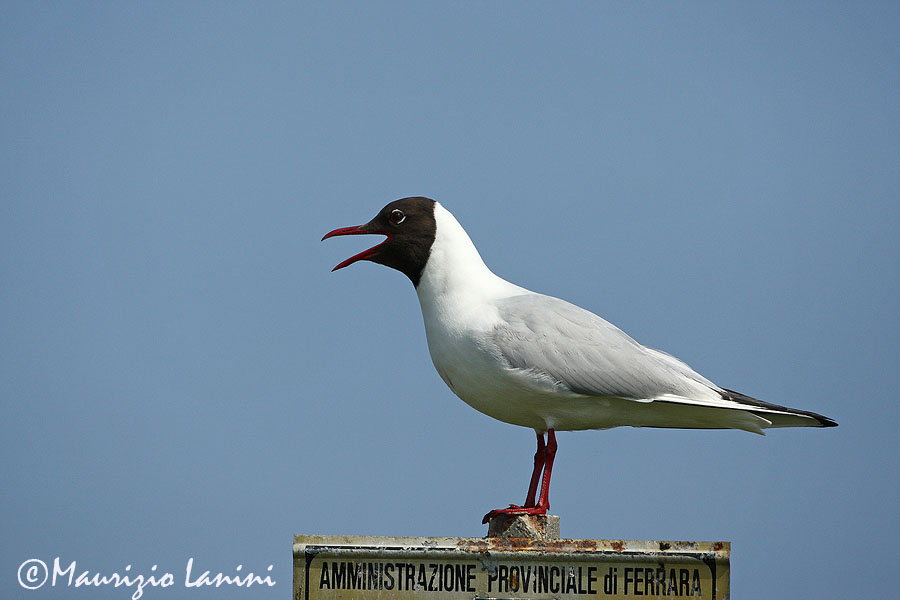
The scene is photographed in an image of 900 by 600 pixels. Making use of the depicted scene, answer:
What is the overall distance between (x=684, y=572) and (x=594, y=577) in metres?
0.39

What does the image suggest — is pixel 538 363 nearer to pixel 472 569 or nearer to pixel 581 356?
pixel 581 356

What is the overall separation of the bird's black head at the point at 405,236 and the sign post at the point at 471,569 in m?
2.03

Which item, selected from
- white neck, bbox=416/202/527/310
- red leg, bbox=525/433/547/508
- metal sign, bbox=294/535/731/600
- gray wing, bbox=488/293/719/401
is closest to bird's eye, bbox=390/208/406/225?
white neck, bbox=416/202/527/310

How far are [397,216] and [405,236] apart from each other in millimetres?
140

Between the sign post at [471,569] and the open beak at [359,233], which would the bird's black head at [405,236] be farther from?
the sign post at [471,569]

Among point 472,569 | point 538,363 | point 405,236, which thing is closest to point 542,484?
point 538,363

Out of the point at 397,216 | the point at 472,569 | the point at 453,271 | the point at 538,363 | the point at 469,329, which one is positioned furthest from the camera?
the point at 397,216

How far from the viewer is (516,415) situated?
5.46 m

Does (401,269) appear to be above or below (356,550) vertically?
above

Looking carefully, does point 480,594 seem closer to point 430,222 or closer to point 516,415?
point 516,415

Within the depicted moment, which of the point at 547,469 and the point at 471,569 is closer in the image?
the point at 471,569

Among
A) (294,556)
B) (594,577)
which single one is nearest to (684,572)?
(594,577)

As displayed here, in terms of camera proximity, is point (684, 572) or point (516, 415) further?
Answer: point (516, 415)

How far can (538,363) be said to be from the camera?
5.23 meters
